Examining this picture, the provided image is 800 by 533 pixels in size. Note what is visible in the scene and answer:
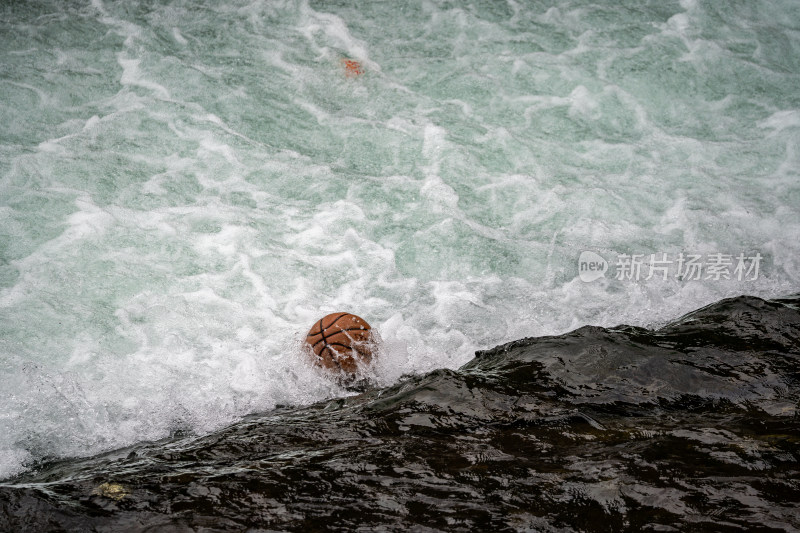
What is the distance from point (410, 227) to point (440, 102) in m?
2.29

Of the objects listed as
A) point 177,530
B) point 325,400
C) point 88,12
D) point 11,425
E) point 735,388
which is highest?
point 88,12

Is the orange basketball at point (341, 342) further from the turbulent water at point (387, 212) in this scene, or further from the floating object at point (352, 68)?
the floating object at point (352, 68)

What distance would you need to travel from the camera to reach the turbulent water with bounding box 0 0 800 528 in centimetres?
383

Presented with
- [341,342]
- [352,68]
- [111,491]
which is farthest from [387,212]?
[111,491]

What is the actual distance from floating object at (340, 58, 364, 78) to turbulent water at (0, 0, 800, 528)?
4 centimetres

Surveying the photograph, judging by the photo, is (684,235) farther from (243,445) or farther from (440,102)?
(243,445)

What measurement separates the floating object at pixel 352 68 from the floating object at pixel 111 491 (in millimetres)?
6658

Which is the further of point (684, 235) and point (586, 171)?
point (586, 171)

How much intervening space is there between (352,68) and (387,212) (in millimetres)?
2819

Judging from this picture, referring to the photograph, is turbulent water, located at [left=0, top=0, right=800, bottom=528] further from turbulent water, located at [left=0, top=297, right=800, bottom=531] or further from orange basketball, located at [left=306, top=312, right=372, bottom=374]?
orange basketball, located at [left=306, top=312, right=372, bottom=374]

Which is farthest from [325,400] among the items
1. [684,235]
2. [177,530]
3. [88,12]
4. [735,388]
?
[88,12]

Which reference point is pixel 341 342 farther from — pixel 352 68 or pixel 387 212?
pixel 352 68

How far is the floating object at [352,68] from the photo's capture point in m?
8.73

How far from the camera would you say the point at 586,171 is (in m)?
7.43
